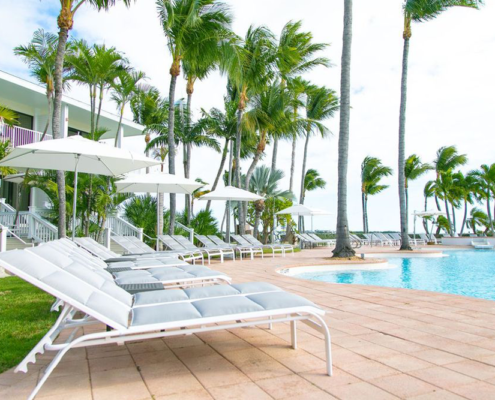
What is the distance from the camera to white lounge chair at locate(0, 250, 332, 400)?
2.55 meters

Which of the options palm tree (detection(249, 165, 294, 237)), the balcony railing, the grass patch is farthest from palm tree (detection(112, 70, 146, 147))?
the grass patch

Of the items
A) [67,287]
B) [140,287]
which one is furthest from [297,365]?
[67,287]

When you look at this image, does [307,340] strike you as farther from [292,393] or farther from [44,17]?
[44,17]

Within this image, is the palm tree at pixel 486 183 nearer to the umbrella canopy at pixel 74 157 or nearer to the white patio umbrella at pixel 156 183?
the white patio umbrella at pixel 156 183

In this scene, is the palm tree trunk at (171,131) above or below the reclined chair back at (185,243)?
above

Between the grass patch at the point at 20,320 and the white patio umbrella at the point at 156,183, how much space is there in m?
4.54

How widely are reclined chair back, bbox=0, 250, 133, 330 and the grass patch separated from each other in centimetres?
95

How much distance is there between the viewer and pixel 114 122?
19.1 meters

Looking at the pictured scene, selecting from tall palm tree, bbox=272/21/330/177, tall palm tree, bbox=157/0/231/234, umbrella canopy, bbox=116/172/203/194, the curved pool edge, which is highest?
tall palm tree, bbox=272/21/330/177

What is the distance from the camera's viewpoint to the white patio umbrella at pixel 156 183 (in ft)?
36.1

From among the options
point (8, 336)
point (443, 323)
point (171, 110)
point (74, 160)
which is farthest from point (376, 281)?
point (171, 110)

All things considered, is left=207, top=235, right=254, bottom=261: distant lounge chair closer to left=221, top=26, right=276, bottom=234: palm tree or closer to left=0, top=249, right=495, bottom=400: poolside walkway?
left=221, top=26, right=276, bottom=234: palm tree

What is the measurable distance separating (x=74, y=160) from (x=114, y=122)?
11.7 meters

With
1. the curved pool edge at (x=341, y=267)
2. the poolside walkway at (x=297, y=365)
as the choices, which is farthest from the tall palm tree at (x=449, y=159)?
the poolside walkway at (x=297, y=365)
